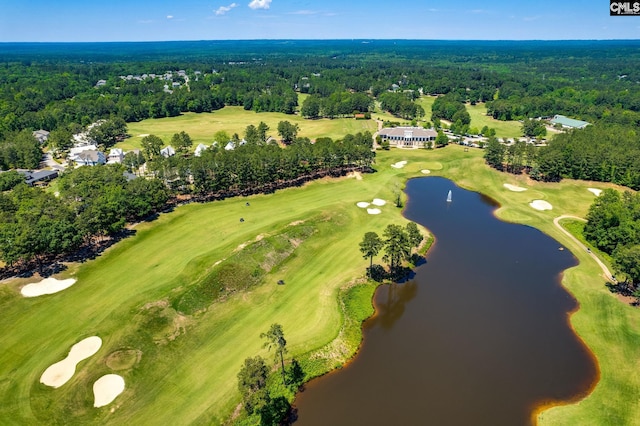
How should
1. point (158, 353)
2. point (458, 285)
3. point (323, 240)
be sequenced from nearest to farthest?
point (158, 353) < point (458, 285) < point (323, 240)

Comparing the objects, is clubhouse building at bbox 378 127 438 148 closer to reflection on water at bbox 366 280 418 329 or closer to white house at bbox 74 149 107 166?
reflection on water at bbox 366 280 418 329

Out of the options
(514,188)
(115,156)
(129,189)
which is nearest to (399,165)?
(514,188)

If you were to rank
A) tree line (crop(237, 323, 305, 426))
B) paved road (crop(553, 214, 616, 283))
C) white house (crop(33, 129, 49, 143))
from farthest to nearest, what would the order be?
white house (crop(33, 129, 49, 143)) → paved road (crop(553, 214, 616, 283)) → tree line (crop(237, 323, 305, 426))

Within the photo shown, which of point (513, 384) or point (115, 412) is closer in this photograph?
point (115, 412)

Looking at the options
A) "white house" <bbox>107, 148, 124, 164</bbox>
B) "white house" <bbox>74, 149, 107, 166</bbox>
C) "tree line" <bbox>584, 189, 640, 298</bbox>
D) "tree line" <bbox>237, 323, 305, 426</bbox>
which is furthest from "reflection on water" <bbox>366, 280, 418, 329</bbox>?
"white house" <bbox>74, 149, 107, 166</bbox>

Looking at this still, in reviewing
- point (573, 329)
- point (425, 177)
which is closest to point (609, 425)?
point (573, 329)

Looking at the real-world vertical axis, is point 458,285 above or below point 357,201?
below

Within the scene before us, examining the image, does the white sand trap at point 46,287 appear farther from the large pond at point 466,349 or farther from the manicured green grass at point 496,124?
the manicured green grass at point 496,124

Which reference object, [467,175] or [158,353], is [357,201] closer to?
[467,175]
